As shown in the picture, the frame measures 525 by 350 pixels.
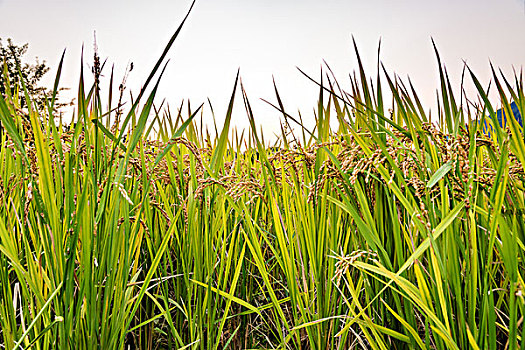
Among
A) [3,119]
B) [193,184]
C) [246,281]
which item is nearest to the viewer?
[3,119]

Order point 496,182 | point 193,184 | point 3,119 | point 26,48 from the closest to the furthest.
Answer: point 496,182 < point 3,119 < point 193,184 < point 26,48

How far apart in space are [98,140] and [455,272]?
102 centimetres

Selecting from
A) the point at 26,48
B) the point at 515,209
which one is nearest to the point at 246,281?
the point at 515,209

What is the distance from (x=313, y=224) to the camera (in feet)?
4.00

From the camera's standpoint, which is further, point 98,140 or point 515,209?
point 98,140

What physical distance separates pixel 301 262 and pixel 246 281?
1.36 ft

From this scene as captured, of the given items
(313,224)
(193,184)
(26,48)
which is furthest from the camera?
(26,48)

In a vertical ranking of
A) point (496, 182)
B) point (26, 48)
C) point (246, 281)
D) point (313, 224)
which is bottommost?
point (246, 281)

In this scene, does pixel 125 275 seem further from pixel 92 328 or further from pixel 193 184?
pixel 193 184

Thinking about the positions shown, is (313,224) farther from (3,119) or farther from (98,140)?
(3,119)

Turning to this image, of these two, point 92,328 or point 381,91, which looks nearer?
point 92,328

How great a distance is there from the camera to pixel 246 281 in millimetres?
1573

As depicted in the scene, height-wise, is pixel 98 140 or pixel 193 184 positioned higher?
pixel 98 140

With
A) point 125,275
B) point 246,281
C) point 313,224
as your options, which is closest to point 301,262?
point 313,224
